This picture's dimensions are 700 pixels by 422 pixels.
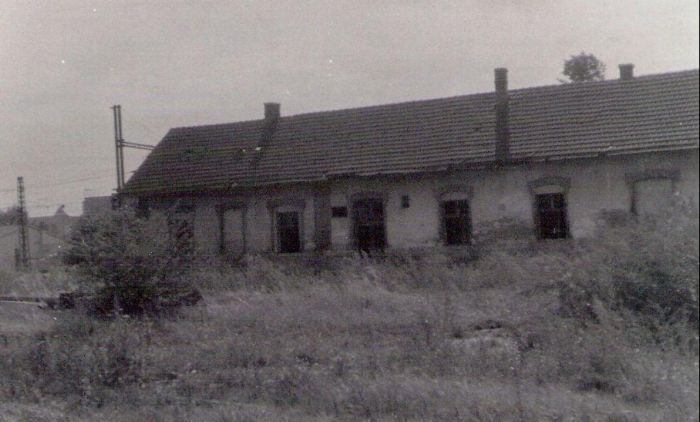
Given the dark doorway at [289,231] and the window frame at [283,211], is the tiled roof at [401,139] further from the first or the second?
the dark doorway at [289,231]

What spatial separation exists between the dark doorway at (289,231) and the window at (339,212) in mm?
1462

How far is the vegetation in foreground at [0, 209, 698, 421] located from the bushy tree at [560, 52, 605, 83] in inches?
74.4

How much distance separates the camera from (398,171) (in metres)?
22.5

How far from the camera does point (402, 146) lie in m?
22.8

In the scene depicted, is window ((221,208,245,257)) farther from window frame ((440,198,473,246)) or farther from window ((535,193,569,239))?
window ((535,193,569,239))

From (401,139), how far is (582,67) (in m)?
14.3

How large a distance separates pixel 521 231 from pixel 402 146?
16.1ft

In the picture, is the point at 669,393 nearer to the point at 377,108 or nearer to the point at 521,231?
the point at 521,231

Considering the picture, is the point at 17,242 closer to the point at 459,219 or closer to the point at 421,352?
the point at 459,219

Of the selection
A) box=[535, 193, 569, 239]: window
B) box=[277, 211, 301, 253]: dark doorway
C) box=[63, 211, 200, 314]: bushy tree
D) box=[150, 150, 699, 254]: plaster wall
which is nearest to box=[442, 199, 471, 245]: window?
box=[150, 150, 699, 254]: plaster wall

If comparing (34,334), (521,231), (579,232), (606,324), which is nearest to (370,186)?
(521,231)

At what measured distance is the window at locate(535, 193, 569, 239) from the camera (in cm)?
1770

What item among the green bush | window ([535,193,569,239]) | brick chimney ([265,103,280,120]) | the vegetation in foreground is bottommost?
the vegetation in foreground

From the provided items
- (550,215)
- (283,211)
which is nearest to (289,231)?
(283,211)
